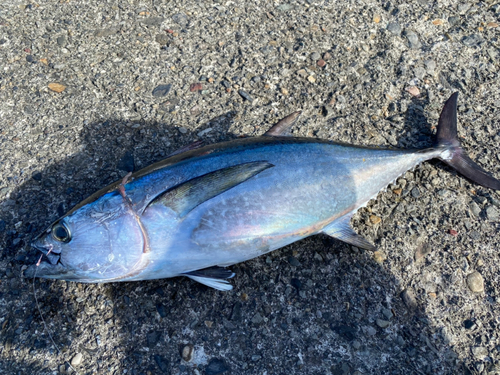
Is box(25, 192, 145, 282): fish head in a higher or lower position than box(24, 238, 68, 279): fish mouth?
higher

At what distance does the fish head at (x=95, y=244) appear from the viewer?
6.58 feet

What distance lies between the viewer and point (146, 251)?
2031 mm

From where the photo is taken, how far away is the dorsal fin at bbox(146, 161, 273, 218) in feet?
6.76

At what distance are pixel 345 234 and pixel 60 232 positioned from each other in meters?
1.64

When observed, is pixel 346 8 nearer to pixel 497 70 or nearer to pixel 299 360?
pixel 497 70

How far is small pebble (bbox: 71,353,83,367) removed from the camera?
2.15 m

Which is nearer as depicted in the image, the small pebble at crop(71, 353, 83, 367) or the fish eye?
the fish eye

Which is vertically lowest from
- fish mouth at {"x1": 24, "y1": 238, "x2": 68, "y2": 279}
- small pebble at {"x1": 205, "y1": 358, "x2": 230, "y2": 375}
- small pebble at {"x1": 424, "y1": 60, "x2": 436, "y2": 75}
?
small pebble at {"x1": 205, "y1": 358, "x2": 230, "y2": 375}

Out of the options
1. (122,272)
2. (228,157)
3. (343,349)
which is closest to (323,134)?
(228,157)

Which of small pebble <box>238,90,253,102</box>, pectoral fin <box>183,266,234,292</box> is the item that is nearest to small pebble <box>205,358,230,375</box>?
pectoral fin <box>183,266,234,292</box>

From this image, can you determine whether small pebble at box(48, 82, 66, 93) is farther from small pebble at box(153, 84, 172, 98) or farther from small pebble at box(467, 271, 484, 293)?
small pebble at box(467, 271, 484, 293)

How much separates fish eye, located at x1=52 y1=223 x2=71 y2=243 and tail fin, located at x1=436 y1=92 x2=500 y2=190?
2.46 meters

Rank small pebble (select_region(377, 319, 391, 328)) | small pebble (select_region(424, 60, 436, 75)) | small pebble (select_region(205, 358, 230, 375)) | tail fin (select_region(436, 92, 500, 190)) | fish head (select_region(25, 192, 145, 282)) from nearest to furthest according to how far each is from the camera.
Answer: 1. fish head (select_region(25, 192, 145, 282))
2. small pebble (select_region(205, 358, 230, 375))
3. small pebble (select_region(377, 319, 391, 328))
4. tail fin (select_region(436, 92, 500, 190))
5. small pebble (select_region(424, 60, 436, 75))

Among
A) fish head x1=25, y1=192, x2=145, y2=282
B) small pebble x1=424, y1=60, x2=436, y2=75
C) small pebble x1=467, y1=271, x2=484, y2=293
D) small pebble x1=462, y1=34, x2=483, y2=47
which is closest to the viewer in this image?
fish head x1=25, y1=192, x2=145, y2=282
